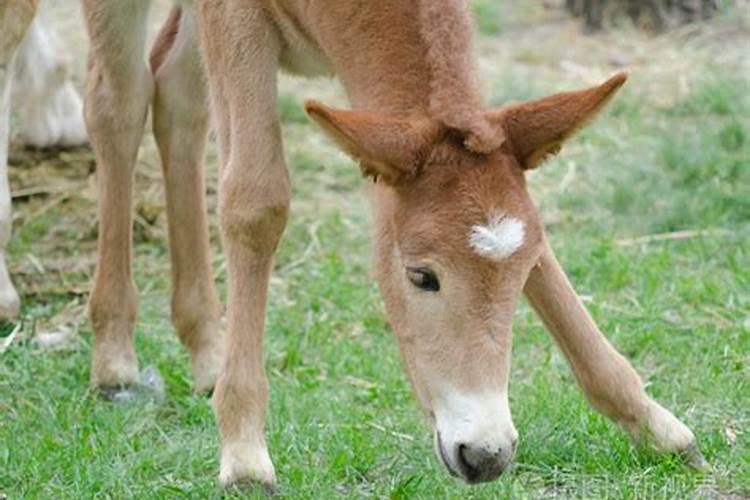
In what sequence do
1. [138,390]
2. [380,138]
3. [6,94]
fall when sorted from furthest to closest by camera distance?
[138,390] → [6,94] → [380,138]

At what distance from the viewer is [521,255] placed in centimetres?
505

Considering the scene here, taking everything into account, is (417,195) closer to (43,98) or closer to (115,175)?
(115,175)

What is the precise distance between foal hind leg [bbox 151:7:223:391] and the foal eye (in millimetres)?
2086

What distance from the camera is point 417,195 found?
5168 millimetres

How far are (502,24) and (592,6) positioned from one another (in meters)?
0.78

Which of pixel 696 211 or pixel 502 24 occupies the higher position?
pixel 696 211

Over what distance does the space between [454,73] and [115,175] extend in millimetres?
2216

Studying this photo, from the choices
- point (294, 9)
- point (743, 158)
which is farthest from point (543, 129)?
point (743, 158)

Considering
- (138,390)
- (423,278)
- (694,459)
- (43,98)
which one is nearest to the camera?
(423,278)

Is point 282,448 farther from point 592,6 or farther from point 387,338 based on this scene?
point 592,6

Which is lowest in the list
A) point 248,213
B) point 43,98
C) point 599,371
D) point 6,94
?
point 43,98

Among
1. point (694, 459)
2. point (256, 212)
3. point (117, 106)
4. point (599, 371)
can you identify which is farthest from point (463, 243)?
point (117, 106)

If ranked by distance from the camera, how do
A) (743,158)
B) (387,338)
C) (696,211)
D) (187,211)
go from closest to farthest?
(187,211)
(387,338)
(696,211)
(743,158)

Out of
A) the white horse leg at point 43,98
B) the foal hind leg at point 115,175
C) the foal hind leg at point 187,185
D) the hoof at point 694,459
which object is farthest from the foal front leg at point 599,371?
the white horse leg at point 43,98
